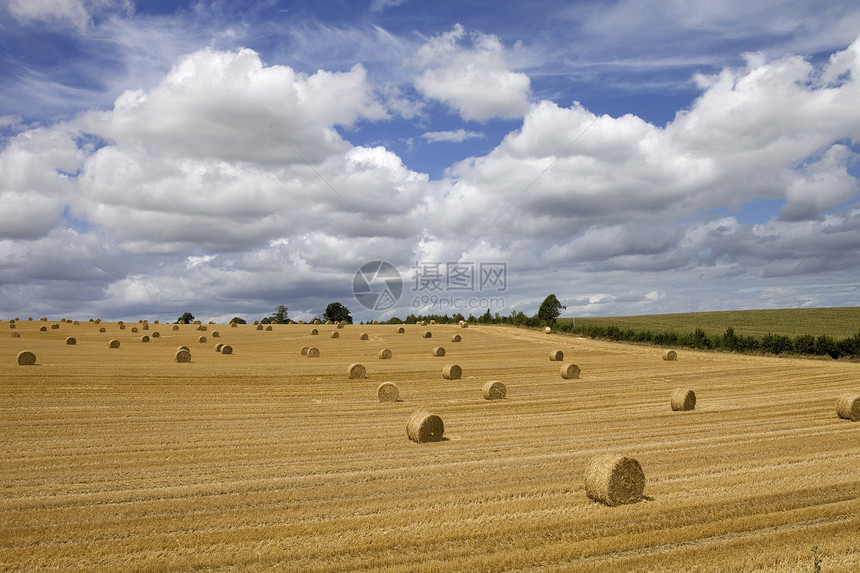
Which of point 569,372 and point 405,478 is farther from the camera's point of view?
point 569,372

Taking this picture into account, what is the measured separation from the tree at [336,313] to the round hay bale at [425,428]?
9732 cm

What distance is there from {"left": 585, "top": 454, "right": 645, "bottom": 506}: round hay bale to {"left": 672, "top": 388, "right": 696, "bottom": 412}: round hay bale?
11.8 meters

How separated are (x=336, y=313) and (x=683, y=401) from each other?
95.8 m

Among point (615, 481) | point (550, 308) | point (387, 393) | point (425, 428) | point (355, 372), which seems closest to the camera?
point (615, 481)

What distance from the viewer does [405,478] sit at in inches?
478

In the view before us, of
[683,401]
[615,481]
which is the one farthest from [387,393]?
[615,481]

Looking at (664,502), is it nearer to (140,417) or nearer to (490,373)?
(140,417)

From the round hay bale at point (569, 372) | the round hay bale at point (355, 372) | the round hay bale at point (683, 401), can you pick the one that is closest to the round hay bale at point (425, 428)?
the round hay bale at point (683, 401)

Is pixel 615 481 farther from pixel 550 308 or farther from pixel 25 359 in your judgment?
pixel 550 308

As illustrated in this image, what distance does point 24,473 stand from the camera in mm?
12586

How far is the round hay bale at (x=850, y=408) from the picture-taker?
18812 mm

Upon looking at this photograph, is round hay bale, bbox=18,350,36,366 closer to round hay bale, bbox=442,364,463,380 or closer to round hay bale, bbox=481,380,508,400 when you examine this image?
round hay bale, bbox=442,364,463,380

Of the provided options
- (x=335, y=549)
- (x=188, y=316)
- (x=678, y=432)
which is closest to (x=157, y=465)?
(x=335, y=549)

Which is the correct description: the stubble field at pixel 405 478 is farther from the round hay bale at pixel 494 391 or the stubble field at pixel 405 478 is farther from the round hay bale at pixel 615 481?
the round hay bale at pixel 494 391
